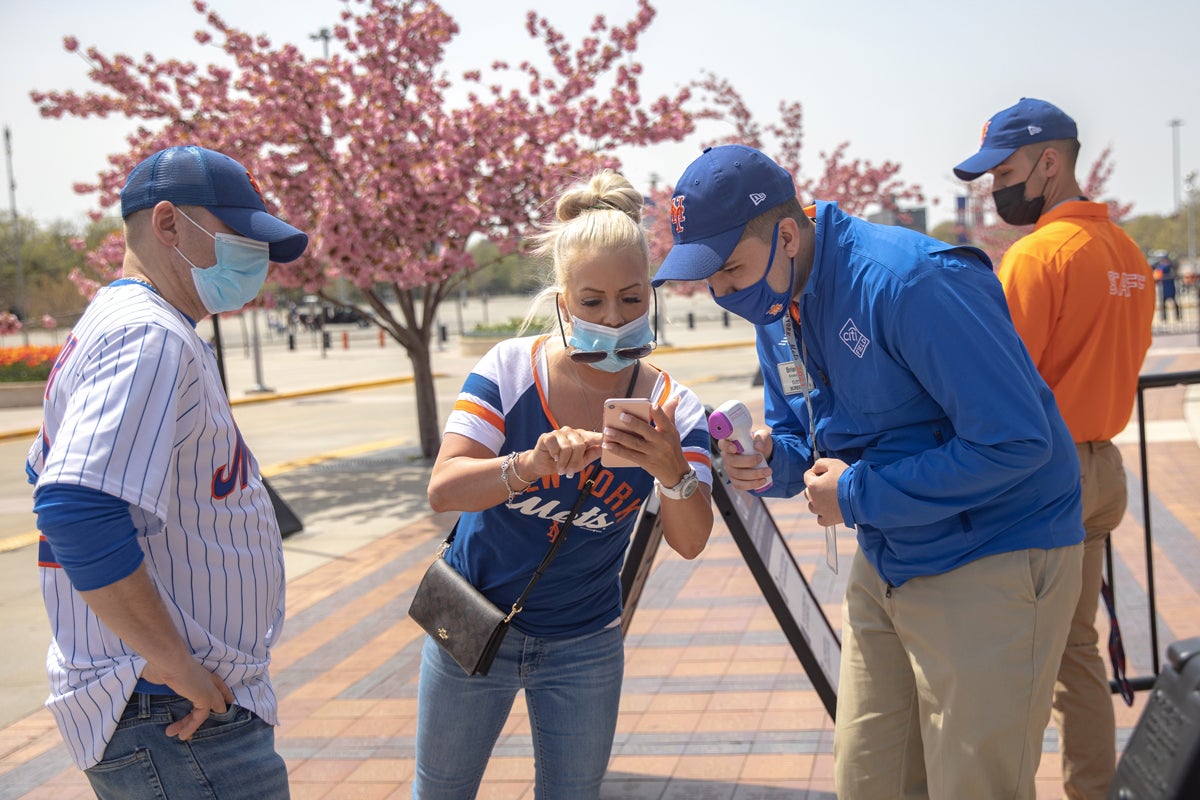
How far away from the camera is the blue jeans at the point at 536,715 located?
102 inches

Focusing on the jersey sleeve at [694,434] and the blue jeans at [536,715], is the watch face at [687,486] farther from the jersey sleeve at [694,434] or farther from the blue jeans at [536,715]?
the blue jeans at [536,715]

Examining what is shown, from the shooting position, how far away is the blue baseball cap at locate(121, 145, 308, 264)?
2.10m

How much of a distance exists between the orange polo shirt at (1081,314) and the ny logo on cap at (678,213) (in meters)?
1.38

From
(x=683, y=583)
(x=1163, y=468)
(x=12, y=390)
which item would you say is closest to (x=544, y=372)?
(x=683, y=583)

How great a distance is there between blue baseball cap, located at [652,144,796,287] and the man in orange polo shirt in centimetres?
132

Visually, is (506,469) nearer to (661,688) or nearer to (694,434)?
(694,434)

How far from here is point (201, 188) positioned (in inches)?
83.0

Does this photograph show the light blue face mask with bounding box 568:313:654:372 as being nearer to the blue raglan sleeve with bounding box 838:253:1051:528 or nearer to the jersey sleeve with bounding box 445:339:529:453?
the jersey sleeve with bounding box 445:339:529:453

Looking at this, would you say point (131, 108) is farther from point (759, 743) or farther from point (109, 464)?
point (109, 464)

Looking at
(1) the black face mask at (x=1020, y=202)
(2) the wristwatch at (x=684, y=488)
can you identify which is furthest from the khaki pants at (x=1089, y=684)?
(2) the wristwatch at (x=684, y=488)

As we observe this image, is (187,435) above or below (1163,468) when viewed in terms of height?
above

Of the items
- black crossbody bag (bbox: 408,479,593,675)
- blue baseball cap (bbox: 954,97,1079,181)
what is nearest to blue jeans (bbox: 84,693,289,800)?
black crossbody bag (bbox: 408,479,593,675)

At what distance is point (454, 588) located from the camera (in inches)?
102

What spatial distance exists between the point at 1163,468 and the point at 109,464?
Answer: 926 centimetres
